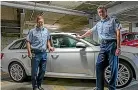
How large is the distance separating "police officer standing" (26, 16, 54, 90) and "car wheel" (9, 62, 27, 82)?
1543 millimetres

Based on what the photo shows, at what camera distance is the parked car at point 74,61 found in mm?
4992

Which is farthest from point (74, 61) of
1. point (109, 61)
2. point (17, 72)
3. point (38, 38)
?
point (17, 72)

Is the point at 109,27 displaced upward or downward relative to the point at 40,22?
downward

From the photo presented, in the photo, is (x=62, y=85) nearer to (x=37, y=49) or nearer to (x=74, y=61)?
(x=74, y=61)

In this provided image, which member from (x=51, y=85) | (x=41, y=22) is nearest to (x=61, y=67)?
(x=51, y=85)

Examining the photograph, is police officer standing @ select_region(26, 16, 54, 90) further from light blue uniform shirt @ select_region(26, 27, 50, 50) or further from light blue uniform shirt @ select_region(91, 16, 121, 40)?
light blue uniform shirt @ select_region(91, 16, 121, 40)

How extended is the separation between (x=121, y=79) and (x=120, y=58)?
49cm

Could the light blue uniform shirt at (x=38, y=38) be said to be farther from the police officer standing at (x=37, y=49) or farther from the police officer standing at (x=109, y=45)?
the police officer standing at (x=109, y=45)

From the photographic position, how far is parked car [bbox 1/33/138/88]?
4992mm

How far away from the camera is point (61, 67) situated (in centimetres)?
564

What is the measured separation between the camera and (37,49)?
4.77 m

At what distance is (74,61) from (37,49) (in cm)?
112

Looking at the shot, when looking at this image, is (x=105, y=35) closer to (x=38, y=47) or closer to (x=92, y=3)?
(x=38, y=47)

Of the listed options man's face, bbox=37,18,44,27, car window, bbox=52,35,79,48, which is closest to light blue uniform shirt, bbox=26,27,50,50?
man's face, bbox=37,18,44,27
